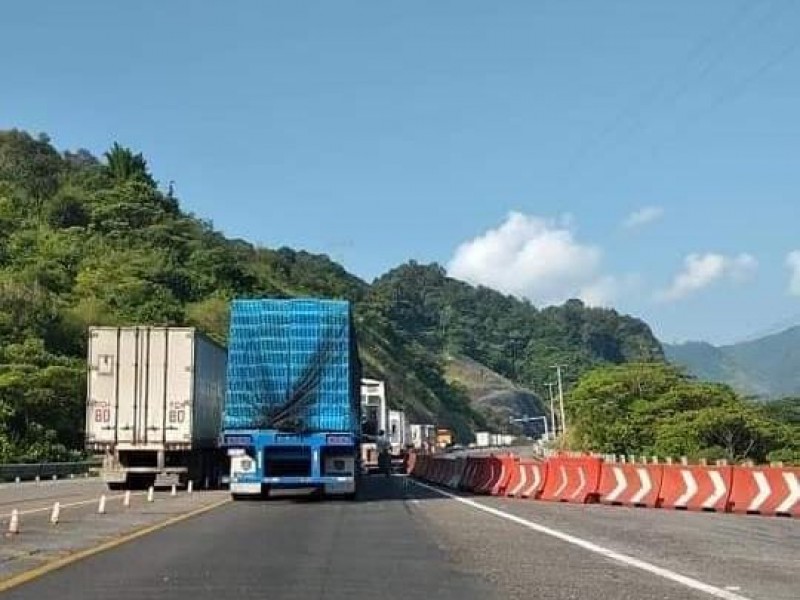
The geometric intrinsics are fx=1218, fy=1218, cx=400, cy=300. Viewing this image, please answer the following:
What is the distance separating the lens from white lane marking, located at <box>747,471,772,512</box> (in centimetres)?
2251

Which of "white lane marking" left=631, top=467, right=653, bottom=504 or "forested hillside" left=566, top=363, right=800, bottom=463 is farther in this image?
"forested hillside" left=566, top=363, right=800, bottom=463

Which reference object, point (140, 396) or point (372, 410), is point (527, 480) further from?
point (372, 410)

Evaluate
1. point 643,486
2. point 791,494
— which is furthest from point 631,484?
point 791,494

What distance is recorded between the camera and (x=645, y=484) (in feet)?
85.0

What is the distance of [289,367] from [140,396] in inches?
328

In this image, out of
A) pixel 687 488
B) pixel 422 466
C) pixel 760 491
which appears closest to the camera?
pixel 760 491

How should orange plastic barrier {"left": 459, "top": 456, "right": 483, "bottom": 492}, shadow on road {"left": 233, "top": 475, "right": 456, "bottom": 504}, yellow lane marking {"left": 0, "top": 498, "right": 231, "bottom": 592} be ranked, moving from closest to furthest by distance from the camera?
yellow lane marking {"left": 0, "top": 498, "right": 231, "bottom": 592} → shadow on road {"left": 233, "top": 475, "right": 456, "bottom": 504} → orange plastic barrier {"left": 459, "top": 456, "right": 483, "bottom": 492}

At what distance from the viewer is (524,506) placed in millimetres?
26375

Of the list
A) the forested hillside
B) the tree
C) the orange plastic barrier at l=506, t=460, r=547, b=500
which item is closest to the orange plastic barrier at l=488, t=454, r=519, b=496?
the orange plastic barrier at l=506, t=460, r=547, b=500

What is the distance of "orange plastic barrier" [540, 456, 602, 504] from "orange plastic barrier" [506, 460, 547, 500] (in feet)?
1.07

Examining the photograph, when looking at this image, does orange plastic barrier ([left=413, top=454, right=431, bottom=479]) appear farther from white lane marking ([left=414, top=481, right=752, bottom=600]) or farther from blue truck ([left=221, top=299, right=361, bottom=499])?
white lane marking ([left=414, top=481, right=752, bottom=600])

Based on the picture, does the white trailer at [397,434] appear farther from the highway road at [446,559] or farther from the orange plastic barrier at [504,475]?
the highway road at [446,559]

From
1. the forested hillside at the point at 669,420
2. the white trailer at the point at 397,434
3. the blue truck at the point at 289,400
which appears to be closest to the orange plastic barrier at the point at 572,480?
the blue truck at the point at 289,400

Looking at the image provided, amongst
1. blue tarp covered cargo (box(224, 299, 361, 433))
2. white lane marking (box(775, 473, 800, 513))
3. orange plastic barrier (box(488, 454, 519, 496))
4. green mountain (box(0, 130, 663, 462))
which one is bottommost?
white lane marking (box(775, 473, 800, 513))
